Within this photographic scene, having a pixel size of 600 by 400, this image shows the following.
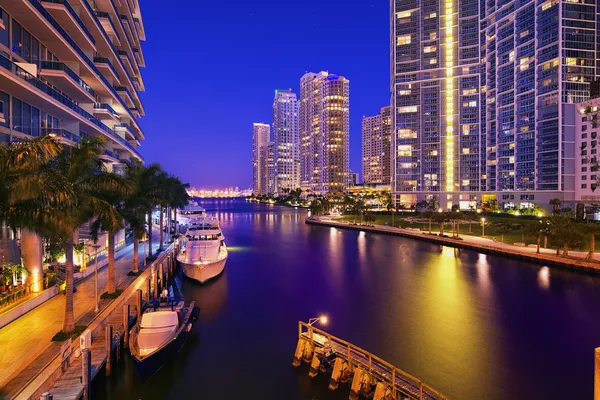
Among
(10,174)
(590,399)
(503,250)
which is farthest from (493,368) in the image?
(503,250)

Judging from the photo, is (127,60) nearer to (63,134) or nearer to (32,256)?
(63,134)

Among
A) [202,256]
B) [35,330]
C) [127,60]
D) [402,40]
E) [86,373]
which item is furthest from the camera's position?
[402,40]

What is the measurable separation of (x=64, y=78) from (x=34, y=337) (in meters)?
24.7

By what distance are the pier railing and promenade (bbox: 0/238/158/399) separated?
13.1m

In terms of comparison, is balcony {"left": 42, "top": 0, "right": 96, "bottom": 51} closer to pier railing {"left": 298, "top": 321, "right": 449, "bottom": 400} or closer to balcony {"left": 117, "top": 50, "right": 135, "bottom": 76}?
balcony {"left": 117, "top": 50, "right": 135, "bottom": 76}

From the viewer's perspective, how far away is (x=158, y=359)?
2181cm

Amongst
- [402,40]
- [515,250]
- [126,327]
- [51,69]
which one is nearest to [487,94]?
[402,40]

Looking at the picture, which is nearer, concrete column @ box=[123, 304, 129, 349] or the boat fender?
concrete column @ box=[123, 304, 129, 349]

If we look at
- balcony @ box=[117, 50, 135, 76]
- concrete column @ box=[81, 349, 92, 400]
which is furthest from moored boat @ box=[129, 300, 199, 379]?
balcony @ box=[117, 50, 135, 76]

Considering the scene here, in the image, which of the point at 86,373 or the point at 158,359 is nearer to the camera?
the point at 86,373

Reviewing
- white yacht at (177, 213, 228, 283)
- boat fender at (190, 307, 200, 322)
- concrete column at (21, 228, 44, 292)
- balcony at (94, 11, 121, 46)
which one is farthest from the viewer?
balcony at (94, 11, 121, 46)

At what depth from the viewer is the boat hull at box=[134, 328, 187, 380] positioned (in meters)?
20.7

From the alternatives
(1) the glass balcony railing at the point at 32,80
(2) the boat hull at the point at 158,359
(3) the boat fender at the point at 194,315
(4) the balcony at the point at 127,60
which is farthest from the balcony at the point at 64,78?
(2) the boat hull at the point at 158,359

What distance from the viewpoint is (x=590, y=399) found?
66.8ft
